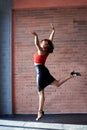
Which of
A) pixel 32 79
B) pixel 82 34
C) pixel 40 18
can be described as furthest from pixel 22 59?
pixel 82 34

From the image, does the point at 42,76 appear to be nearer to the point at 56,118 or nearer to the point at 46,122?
the point at 46,122

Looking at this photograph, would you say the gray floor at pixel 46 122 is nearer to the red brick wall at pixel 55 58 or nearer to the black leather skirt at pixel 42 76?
the red brick wall at pixel 55 58

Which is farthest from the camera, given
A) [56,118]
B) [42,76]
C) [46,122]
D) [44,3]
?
[44,3]

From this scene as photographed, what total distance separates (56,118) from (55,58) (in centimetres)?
128

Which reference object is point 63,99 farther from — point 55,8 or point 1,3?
point 1,3

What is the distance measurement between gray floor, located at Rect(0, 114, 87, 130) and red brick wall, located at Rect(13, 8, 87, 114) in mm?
279

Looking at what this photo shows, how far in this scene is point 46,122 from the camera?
555 cm

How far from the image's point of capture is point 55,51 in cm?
643

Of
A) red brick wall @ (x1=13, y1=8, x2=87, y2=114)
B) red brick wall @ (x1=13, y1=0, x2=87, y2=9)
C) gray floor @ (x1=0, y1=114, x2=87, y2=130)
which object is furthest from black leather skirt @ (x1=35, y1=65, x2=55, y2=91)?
red brick wall @ (x1=13, y1=0, x2=87, y2=9)

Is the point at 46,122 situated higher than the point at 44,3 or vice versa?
the point at 44,3

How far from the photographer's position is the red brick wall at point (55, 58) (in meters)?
6.42

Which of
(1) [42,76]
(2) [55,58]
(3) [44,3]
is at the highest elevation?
(3) [44,3]

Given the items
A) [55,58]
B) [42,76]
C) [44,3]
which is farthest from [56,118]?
[44,3]

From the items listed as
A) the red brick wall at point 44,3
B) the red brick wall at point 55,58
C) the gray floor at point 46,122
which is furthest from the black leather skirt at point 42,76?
the red brick wall at point 44,3
